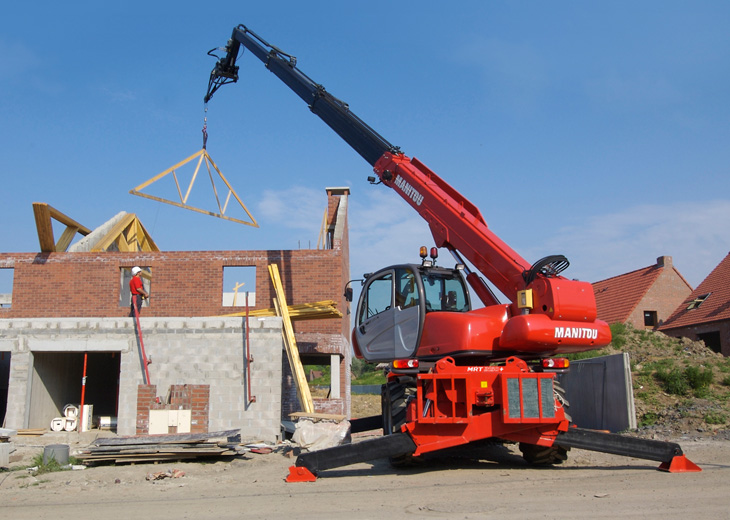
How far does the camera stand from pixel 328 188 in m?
21.5

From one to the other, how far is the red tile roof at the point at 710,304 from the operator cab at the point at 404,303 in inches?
702

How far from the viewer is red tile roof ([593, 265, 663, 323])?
95.0 ft

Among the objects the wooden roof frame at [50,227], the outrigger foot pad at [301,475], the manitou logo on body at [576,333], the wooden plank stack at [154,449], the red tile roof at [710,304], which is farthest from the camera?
the red tile roof at [710,304]

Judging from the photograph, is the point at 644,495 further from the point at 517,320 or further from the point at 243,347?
the point at 243,347

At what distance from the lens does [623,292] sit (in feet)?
100

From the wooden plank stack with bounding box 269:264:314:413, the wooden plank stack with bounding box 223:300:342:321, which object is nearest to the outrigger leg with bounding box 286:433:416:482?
the wooden plank stack with bounding box 269:264:314:413

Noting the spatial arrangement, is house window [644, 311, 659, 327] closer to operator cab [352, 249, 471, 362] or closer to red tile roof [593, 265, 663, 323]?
red tile roof [593, 265, 663, 323]

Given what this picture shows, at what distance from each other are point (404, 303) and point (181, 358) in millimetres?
6844

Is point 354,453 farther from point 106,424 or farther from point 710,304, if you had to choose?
point 710,304

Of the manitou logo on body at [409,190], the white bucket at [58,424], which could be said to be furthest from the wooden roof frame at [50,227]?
the manitou logo on body at [409,190]

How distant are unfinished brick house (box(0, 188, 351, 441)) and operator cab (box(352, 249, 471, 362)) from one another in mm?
4598

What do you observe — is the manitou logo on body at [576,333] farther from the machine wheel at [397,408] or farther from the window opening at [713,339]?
the window opening at [713,339]

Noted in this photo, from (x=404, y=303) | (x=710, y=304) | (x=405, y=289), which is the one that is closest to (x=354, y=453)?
(x=404, y=303)

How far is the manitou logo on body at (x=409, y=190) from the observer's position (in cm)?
1118
